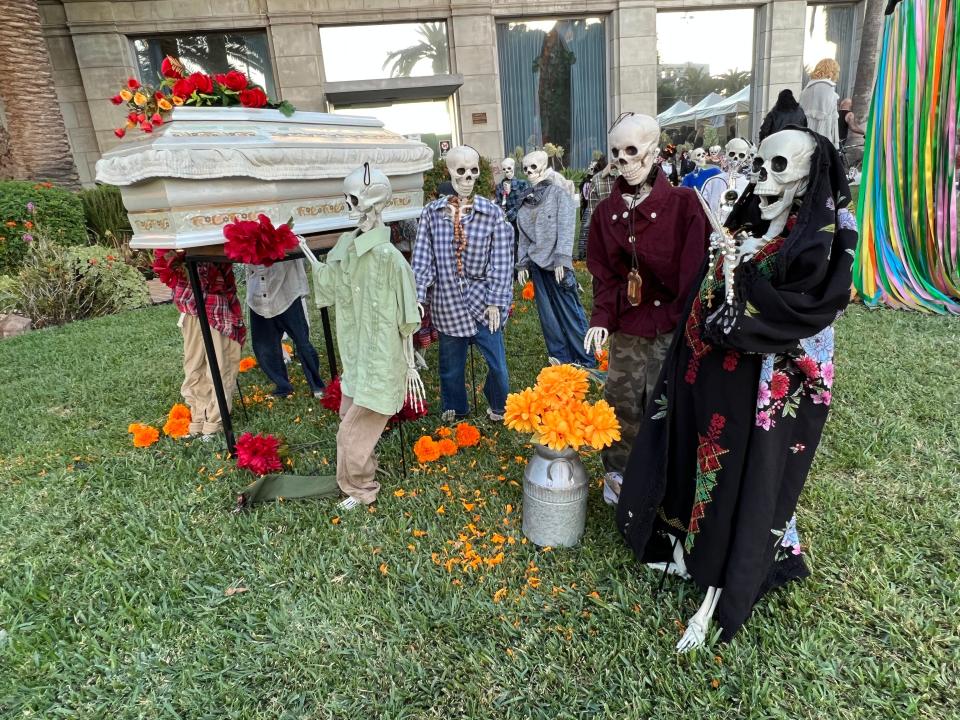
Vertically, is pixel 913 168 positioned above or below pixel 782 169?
below

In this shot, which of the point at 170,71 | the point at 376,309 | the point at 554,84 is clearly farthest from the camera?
the point at 554,84

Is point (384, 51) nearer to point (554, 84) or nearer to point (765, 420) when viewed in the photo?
point (554, 84)

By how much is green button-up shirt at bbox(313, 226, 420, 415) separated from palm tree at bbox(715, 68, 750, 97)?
15808mm

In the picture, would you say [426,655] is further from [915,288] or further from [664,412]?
[915,288]

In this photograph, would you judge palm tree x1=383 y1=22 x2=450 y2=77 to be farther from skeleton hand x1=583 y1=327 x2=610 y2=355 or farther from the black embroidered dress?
the black embroidered dress

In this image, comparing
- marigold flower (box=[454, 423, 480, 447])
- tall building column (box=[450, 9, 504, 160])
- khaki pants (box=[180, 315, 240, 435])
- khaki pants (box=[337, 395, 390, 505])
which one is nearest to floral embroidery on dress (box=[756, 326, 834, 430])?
khaki pants (box=[337, 395, 390, 505])

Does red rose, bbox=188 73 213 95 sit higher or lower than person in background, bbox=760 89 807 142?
higher

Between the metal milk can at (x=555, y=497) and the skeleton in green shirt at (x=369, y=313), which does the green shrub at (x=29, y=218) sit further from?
the metal milk can at (x=555, y=497)

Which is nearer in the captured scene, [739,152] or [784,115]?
[784,115]

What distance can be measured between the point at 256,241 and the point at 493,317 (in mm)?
1664

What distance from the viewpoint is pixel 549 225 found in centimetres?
519

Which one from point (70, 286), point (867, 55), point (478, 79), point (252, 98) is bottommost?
point (70, 286)

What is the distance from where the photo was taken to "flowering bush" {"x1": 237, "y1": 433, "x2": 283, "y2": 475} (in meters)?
3.77

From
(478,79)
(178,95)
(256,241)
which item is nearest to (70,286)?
(178,95)
